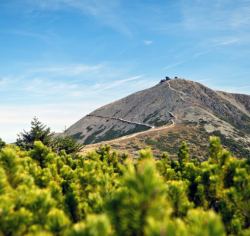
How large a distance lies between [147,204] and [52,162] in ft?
52.7

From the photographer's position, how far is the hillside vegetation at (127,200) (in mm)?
9766

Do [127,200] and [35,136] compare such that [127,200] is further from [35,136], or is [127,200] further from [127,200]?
[35,136]

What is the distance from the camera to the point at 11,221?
12250 millimetres

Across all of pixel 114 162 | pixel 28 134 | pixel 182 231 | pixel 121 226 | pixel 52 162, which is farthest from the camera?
pixel 28 134

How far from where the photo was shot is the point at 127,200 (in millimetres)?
10734

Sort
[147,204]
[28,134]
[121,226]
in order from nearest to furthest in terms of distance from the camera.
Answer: [147,204]
[121,226]
[28,134]

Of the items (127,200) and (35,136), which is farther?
(35,136)

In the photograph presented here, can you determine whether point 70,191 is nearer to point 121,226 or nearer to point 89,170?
point 89,170

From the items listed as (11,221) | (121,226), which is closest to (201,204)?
(121,226)

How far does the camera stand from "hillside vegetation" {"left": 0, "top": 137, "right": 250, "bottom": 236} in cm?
977

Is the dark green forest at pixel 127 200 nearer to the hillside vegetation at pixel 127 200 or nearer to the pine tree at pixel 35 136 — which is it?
the hillside vegetation at pixel 127 200

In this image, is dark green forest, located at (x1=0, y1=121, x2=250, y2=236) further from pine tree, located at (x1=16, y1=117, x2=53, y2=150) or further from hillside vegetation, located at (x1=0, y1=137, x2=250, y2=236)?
pine tree, located at (x1=16, y1=117, x2=53, y2=150)

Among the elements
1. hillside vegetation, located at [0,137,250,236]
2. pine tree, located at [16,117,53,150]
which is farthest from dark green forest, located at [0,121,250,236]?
pine tree, located at [16,117,53,150]

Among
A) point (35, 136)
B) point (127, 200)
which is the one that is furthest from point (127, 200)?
point (35, 136)
